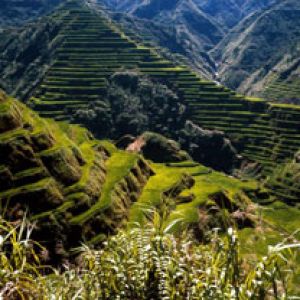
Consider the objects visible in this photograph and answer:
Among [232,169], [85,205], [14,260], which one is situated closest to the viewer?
[14,260]

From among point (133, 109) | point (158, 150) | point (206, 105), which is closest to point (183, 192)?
point (158, 150)

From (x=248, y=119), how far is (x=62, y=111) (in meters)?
64.7

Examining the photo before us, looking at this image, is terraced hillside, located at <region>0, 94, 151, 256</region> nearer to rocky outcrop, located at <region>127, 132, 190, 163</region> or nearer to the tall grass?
the tall grass

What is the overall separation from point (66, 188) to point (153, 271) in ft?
176

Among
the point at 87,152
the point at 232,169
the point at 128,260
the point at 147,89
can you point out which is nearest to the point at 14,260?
the point at 128,260

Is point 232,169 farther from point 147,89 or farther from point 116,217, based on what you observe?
point 116,217

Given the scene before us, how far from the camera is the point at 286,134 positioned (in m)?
164

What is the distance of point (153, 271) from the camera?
11.3 m

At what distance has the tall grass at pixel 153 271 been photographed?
9445mm

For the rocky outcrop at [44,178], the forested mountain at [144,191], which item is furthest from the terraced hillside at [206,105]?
the rocky outcrop at [44,178]

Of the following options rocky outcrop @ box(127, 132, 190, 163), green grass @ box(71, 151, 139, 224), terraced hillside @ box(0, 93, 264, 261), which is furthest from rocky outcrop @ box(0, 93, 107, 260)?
rocky outcrop @ box(127, 132, 190, 163)

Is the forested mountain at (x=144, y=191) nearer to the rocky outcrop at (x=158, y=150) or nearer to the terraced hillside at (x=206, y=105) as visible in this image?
the rocky outcrop at (x=158, y=150)

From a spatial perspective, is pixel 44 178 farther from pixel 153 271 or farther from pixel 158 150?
pixel 158 150

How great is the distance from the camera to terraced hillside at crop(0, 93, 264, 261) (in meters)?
57.3
